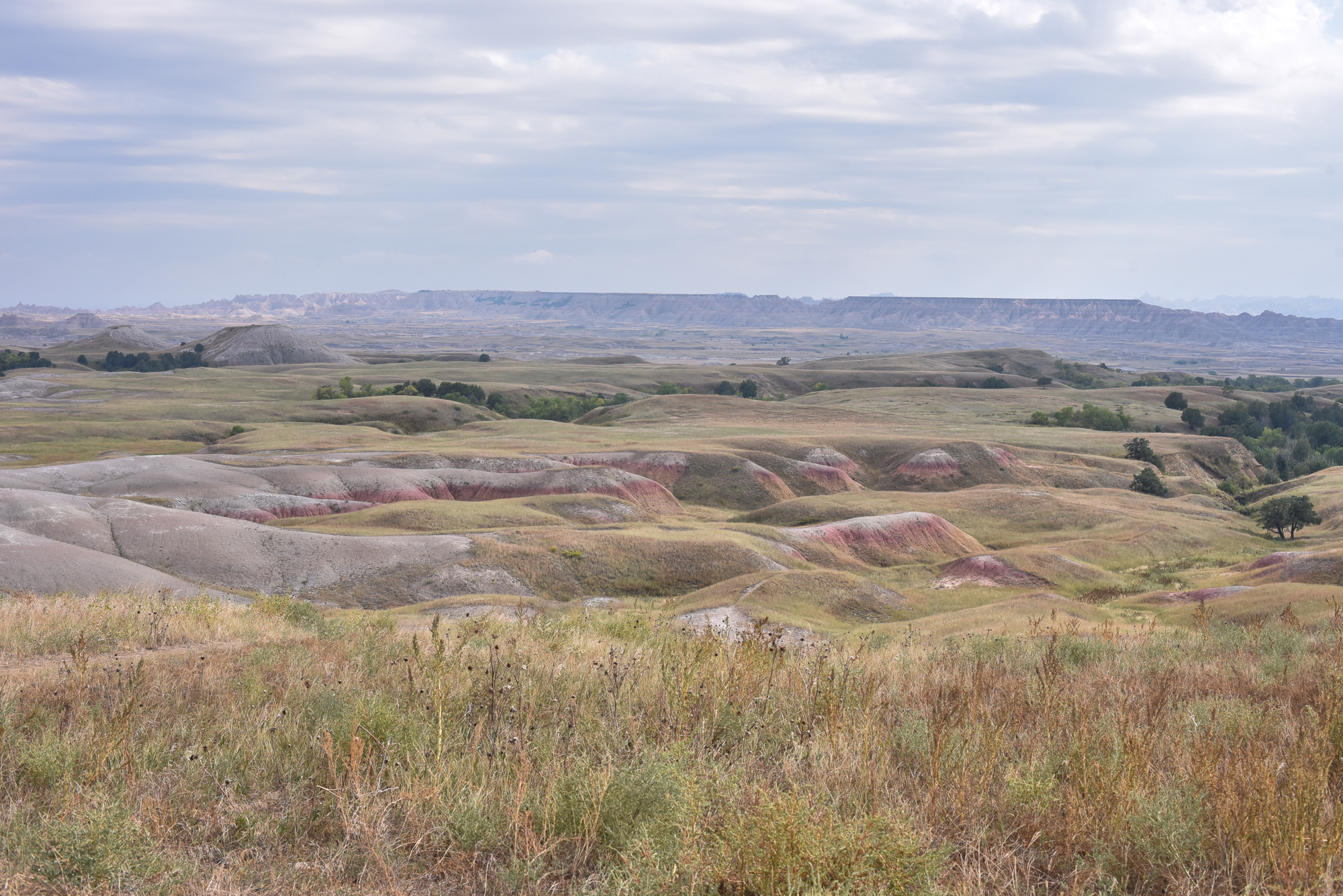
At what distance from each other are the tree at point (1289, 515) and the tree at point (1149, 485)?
1638cm

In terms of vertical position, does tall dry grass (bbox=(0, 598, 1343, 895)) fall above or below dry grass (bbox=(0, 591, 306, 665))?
above

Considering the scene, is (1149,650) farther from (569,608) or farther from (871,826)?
(569,608)

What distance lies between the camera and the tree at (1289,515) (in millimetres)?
66562

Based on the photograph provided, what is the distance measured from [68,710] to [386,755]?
3614 mm

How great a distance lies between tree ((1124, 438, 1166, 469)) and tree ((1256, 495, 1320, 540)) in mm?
32004

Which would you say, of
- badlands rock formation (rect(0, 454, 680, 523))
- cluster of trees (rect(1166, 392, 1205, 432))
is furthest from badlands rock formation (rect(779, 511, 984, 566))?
cluster of trees (rect(1166, 392, 1205, 432))

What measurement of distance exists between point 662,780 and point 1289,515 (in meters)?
77.5

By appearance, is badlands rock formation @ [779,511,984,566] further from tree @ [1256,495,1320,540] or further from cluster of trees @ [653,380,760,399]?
cluster of trees @ [653,380,760,399]

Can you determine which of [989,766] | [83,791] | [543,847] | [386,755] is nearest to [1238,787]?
[989,766]

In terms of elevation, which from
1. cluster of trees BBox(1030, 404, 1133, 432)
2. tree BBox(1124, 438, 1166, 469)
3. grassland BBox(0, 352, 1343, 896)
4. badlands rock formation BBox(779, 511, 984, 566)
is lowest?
badlands rock formation BBox(779, 511, 984, 566)

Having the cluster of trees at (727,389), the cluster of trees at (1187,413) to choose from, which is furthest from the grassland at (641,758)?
the cluster of trees at (727,389)

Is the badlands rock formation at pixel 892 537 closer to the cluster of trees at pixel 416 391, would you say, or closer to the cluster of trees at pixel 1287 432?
the cluster of trees at pixel 1287 432

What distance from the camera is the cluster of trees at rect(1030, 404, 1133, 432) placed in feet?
446

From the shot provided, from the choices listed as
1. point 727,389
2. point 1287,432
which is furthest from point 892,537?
point 727,389
